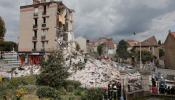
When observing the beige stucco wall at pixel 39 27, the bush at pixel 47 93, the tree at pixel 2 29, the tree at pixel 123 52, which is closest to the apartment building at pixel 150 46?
the tree at pixel 123 52

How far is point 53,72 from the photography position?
31.9 m

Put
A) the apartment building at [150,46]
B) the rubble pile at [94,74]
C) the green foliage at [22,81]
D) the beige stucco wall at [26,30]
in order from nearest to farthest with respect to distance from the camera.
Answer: the green foliage at [22,81]
the rubble pile at [94,74]
the beige stucco wall at [26,30]
the apartment building at [150,46]

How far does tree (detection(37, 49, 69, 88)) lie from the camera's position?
31.4 metres

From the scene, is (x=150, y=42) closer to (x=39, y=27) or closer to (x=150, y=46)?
(x=150, y=46)

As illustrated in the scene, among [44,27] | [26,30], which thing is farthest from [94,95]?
[26,30]

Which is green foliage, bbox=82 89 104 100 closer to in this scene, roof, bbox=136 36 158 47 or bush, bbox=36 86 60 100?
bush, bbox=36 86 60 100

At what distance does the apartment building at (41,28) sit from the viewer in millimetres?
59406

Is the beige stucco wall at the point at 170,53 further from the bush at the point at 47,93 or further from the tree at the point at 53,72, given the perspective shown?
the bush at the point at 47,93

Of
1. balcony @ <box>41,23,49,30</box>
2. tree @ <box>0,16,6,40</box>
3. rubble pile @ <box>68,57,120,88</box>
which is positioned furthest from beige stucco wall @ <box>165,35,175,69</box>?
tree @ <box>0,16,6,40</box>

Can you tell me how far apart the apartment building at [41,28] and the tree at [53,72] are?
82.1 feet

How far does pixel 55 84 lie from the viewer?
31500mm

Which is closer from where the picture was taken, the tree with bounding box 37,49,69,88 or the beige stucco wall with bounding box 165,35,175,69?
the tree with bounding box 37,49,69,88

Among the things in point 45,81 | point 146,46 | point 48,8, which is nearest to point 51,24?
point 48,8

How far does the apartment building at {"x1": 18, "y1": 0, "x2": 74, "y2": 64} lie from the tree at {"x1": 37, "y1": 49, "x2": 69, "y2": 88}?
985 inches
